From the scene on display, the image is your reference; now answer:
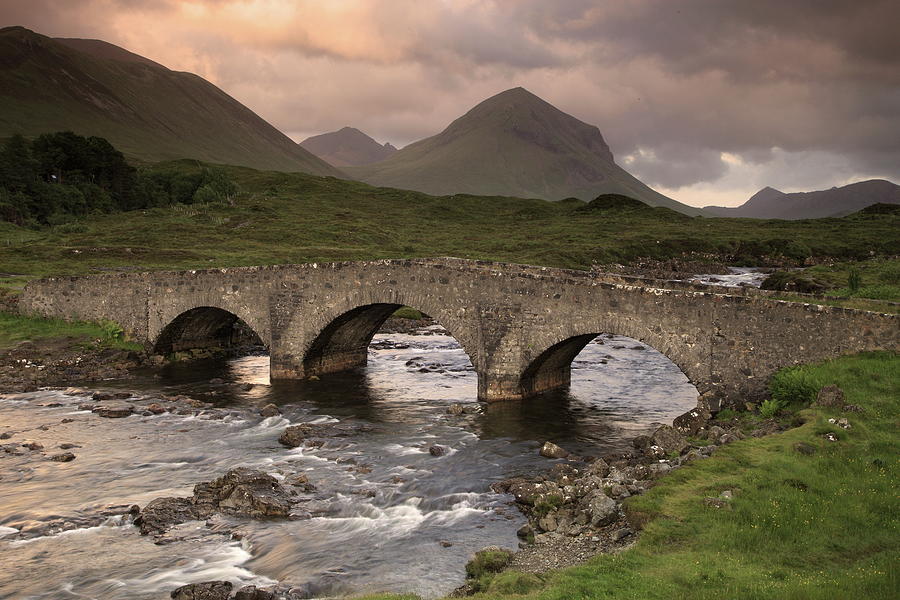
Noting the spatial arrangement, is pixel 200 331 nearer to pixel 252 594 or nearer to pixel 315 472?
pixel 315 472

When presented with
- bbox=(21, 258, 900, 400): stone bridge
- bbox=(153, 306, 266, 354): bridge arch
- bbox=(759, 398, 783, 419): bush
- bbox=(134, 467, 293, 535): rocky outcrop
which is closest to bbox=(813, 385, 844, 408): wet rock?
bbox=(759, 398, 783, 419): bush

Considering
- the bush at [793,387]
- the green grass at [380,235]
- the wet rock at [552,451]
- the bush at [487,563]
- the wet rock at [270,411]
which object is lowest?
the bush at [487,563]

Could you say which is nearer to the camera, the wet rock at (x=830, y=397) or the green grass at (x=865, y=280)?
the wet rock at (x=830, y=397)

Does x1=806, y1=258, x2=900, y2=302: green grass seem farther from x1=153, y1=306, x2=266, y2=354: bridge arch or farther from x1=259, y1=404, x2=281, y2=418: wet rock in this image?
x1=153, y1=306, x2=266, y2=354: bridge arch

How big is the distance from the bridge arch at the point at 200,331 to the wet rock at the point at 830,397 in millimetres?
27750

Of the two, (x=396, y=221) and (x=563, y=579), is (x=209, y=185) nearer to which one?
(x=396, y=221)

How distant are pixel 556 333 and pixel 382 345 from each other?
66.6ft

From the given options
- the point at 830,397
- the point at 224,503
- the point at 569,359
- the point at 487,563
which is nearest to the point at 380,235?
the point at 569,359

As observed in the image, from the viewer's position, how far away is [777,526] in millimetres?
13016

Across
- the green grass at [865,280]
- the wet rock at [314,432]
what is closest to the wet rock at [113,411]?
the wet rock at [314,432]

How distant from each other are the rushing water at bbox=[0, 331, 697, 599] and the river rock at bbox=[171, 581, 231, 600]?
2.13 ft

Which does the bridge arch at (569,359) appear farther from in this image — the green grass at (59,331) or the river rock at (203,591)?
the green grass at (59,331)

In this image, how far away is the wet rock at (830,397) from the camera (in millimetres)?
18234

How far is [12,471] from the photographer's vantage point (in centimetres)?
2142
